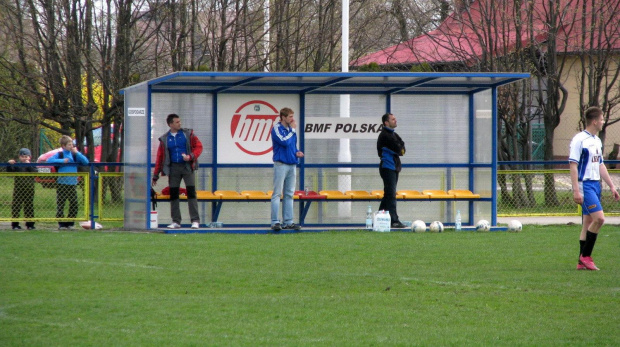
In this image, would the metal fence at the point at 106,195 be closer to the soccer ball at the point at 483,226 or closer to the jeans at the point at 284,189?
the soccer ball at the point at 483,226

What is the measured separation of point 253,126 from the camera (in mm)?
16484

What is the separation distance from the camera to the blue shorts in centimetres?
988

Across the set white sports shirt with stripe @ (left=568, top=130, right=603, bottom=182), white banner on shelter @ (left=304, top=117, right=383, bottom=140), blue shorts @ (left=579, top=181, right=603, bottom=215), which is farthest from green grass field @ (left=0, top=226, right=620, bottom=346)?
white banner on shelter @ (left=304, top=117, right=383, bottom=140)

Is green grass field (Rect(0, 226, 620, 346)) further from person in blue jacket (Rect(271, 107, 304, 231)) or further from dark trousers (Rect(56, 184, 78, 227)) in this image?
dark trousers (Rect(56, 184, 78, 227))

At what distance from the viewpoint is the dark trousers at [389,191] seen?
50.5 feet

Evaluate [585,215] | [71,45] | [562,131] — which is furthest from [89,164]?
[562,131]

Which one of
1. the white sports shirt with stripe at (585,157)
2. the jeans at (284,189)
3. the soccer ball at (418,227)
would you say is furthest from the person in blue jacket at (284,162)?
the white sports shirt with stripe at (585,157)

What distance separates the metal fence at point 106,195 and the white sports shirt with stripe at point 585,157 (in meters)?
5.43

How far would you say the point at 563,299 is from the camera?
7898mm

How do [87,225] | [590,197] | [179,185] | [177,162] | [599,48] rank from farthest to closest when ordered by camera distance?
[599,48]
[87,225]
[179,185]
[177,162]
[590,197]

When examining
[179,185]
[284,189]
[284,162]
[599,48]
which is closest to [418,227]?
[284,189]

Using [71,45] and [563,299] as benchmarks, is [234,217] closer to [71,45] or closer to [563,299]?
[71,45]

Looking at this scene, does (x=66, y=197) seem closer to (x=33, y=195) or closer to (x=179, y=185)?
(x=33, y=195)

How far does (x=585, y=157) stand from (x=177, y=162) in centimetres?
749
